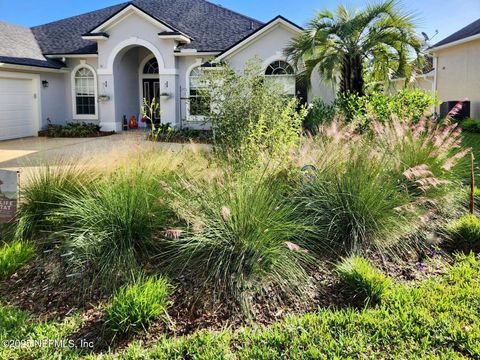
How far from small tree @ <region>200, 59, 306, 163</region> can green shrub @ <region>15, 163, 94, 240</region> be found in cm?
216

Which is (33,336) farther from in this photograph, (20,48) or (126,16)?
(20,48)

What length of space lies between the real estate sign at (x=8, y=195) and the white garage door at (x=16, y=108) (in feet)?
48.0

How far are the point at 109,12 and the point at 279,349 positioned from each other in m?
26.7

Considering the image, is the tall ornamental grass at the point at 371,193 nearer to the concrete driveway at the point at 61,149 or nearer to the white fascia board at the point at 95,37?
the concrete driveway at the point at 61,149

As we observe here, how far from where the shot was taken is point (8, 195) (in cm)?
552

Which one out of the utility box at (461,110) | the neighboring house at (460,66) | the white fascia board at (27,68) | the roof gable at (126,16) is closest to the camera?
the white fascia board at (27,68)

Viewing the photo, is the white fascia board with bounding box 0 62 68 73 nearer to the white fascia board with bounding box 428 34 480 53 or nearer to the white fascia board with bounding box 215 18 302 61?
the white fascia board with bounding box 215 18 302 61

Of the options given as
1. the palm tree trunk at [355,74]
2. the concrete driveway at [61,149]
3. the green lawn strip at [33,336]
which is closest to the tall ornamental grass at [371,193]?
the concrete driveway at [61,149]

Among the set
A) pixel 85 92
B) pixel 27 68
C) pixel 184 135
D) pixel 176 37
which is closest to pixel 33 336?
pixel 184 135

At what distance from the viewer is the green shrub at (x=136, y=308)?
358 centimetres

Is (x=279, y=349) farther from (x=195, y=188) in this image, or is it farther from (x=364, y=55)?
(x=364, y=55)

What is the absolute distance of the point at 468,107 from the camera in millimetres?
19938

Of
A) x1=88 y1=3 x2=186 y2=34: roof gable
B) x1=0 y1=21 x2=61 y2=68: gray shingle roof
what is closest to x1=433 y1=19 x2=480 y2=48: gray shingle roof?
x1=88 y1=3 x2=186 y2=34: roof gable

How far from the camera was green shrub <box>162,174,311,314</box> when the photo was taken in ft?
13.6
